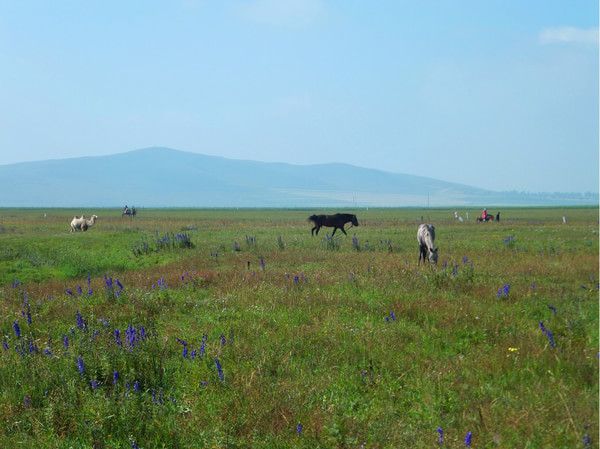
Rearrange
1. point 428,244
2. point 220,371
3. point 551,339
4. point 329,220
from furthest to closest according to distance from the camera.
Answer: point 329,220 → point 428,244 → point 551,339 → point 220,371

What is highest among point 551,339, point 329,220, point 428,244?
point 329,220

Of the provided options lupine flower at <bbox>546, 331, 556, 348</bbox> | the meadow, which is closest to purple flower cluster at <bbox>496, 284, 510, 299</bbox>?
the meadow

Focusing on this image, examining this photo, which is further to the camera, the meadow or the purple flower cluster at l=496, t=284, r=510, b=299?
the purple flower cluster at l=496, t=284, r=510, b=299

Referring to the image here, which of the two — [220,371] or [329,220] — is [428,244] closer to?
[220,371]

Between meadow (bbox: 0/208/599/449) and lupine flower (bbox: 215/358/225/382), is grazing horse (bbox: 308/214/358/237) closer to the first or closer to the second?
meadow (bbox: 0/208/599/449)

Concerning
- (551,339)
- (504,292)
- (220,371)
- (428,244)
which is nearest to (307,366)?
(220,371)

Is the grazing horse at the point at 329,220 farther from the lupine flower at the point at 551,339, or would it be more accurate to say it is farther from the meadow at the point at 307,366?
the lupine flower at the point at 551,339

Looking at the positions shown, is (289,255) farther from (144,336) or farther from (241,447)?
(241,447)

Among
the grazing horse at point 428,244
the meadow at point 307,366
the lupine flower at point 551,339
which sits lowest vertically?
the meadow at point 307,366

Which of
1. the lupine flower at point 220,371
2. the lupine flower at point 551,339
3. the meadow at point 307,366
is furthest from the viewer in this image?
the lupine flower at point 551,339

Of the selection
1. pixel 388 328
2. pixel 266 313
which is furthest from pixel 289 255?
pixel 388 328

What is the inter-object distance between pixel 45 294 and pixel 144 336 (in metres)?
6.88

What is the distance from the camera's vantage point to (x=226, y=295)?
12633mm

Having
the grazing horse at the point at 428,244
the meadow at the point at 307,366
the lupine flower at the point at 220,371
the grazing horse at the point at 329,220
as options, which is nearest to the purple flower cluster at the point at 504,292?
the meadow at the point at 307,366
